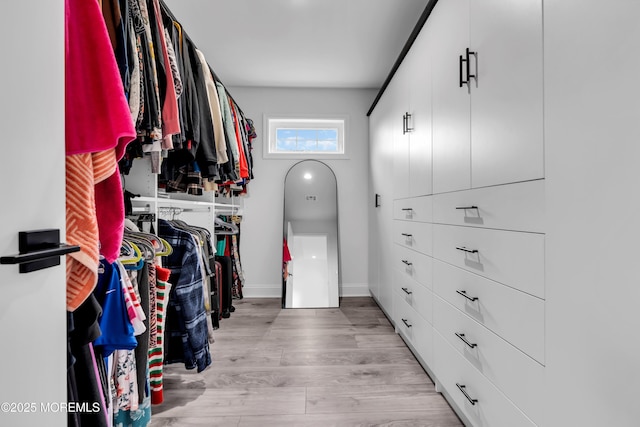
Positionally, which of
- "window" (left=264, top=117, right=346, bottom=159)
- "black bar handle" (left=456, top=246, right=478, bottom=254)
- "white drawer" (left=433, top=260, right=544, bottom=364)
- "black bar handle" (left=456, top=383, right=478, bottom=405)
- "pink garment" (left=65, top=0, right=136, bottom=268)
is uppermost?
"window" (left=264, top=117, right=346, bottom=159)

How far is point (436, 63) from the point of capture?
5.72 ft

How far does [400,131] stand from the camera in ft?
7.97

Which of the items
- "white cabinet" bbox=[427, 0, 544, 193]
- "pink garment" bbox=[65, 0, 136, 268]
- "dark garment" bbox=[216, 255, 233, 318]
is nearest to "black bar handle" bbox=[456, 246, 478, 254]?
"white cabinet" bbox=[427, 0, 544, 193]

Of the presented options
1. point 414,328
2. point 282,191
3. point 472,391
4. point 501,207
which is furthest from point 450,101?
point 282,191

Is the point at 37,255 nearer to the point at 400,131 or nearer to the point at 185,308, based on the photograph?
the point at 185,308

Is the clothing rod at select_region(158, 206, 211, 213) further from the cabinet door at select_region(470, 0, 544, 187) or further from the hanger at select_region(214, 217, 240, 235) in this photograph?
the cabinet door at select_region(470, 0, 544, 187)

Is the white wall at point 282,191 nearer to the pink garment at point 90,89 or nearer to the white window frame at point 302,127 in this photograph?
the white window frame at point 302,127

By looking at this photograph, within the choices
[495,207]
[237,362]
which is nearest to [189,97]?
[495,207]

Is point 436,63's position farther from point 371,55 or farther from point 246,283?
point 246,283

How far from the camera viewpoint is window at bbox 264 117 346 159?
3898 millimetres

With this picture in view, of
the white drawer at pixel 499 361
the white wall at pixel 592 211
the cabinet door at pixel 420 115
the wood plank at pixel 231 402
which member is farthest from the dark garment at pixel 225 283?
the white wall at pixel 592 211

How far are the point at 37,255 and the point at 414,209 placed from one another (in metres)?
1.89

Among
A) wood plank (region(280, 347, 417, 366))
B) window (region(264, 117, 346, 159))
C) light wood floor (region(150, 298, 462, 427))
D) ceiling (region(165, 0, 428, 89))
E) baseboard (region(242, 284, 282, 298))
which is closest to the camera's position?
light wood floor (region(150, 298, 462, 427))

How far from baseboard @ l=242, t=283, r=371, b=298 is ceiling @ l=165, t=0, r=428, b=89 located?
2337 millimetres
